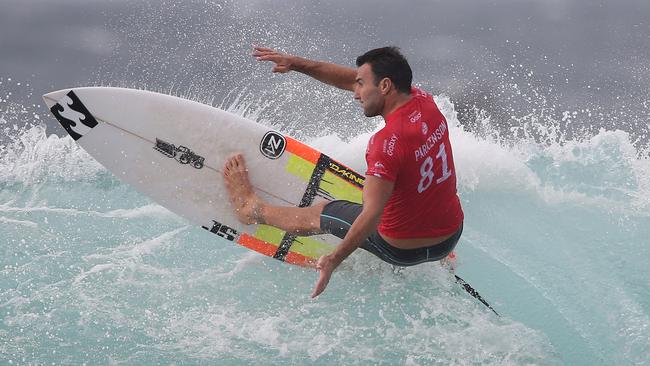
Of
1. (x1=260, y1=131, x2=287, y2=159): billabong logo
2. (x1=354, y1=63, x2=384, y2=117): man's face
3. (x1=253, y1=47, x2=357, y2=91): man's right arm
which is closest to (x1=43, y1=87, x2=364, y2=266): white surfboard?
(x1=260, y1=131, x2=287, y2=159): billabong logo

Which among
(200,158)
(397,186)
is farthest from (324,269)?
(200,158)

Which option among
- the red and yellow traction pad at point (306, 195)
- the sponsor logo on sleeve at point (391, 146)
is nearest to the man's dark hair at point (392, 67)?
the sponsor logo on sleeve at point (391, 146)

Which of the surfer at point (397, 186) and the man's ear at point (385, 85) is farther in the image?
the man's ear at point (385, 85)

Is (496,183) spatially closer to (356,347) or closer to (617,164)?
(617,164)

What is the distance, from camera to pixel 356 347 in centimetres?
523

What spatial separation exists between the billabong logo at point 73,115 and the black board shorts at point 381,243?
2379 millimetres

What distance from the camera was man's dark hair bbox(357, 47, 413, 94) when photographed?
178 inches

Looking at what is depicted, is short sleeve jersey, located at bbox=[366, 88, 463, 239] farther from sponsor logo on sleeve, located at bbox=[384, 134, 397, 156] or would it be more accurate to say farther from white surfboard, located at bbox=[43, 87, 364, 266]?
white surfboard, located at bbox=[43, 87, 364, 266]

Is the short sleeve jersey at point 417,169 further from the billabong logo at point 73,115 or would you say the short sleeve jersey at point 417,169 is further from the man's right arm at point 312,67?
the billabong logo at point 73,115

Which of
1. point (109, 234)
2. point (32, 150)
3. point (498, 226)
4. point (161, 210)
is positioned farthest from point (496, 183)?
point (32, 150)

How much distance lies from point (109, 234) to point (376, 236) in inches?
131

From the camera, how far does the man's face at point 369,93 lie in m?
4.56

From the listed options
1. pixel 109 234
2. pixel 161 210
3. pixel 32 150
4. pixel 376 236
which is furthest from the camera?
pixel 32 150

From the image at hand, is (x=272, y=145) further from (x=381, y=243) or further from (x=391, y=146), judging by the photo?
(x=391, y=146)
